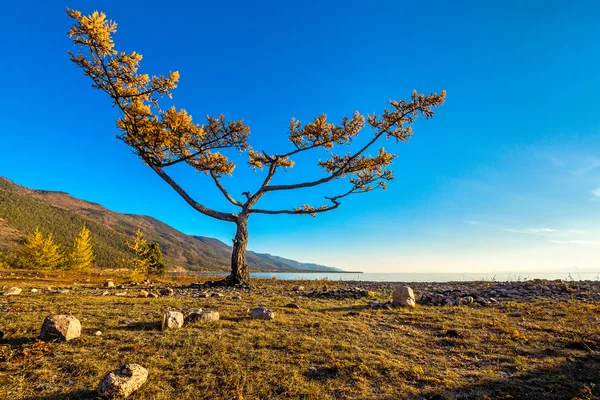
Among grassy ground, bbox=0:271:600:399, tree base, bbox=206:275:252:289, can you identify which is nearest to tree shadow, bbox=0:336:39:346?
grassy ground, bbox=0:271:600:399

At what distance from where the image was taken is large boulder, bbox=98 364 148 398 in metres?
3.61

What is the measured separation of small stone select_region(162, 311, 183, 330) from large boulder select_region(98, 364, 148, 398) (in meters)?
2.57

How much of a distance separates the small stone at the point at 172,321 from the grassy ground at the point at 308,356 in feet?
0.56

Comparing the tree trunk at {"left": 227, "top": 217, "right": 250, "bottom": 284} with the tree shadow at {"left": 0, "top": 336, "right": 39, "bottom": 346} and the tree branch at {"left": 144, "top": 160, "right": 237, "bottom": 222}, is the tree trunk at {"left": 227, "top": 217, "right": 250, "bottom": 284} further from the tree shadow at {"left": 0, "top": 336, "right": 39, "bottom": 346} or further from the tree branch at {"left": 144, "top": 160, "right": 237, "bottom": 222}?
the tree shadow at {"left": 0, "top": 336, "right": 39, "bottom": 346}

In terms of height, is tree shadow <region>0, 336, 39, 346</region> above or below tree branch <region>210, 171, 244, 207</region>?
below

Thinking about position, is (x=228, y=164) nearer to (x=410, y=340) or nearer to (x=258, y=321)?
(x=258, y=321)

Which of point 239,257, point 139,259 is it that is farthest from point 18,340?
point 139,259

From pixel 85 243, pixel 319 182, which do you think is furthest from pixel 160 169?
pixel 85 243

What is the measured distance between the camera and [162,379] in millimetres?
4184

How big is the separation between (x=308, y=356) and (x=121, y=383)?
2.88 metres

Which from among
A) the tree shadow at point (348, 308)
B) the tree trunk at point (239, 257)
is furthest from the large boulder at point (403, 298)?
the tree trunk at point (239, 257)

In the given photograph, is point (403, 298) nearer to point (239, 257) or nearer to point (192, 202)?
point (239, 257)

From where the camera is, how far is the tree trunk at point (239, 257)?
1675 cm

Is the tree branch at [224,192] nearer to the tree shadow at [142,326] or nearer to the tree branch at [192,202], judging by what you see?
the tree branch at [192,202]
